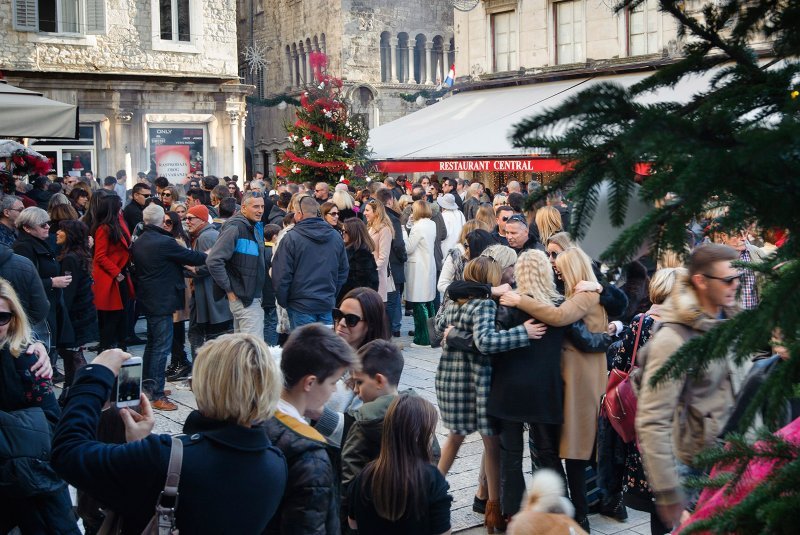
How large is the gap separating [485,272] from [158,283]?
398 centimetres

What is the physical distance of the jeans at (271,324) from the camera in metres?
10.5

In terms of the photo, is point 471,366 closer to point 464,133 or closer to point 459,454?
point 459,454

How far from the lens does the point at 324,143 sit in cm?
1603

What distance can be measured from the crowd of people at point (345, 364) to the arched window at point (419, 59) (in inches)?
1077

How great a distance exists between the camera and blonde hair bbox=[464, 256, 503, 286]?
5812 mm

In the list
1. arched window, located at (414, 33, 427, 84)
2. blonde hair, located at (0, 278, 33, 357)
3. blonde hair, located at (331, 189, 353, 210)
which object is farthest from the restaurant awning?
arched window, located at (414, 33, 427, 84)

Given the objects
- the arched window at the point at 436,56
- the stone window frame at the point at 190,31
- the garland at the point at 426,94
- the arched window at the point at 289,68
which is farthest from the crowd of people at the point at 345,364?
the arched window at the point at 289,68

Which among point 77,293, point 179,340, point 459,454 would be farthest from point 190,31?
point 459,454

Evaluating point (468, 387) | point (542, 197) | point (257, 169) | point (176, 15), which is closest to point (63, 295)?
point (468, 387)

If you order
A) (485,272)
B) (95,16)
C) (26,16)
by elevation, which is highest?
(95,16)

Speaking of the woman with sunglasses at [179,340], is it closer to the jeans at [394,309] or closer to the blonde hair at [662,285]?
the jeans at [394,309]

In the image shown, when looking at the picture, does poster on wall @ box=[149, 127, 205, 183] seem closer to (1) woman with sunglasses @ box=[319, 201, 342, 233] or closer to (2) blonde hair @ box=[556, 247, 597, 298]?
(1) woman with sunglasses @ box=[319, 201, 342, 233]

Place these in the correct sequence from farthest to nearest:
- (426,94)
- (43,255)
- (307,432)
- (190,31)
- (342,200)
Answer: (426,94) → (190,31) → (342,200) → (43,255) → (307,432)

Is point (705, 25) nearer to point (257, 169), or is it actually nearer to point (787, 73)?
point (787, 73)
